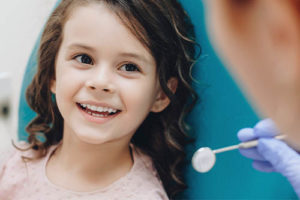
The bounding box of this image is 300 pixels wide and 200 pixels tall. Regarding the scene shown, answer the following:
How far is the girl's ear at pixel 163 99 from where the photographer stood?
101cm

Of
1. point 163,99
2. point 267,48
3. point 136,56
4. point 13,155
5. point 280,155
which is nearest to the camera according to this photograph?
point 267,48

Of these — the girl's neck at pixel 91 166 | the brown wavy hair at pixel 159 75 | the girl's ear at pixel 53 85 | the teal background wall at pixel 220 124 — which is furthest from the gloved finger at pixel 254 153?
the girl's ear at pixel 53 85

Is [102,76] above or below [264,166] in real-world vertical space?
above

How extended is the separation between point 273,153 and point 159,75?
1.02 ft

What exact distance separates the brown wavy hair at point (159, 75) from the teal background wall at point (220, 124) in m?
0.03

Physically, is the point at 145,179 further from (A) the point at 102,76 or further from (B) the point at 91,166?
(A) the point at 102,76

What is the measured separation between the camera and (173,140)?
1.08 meters

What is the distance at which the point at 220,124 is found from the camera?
1.04 metres

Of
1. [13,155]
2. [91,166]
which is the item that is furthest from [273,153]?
[13,155]

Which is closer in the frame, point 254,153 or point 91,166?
point 254,153

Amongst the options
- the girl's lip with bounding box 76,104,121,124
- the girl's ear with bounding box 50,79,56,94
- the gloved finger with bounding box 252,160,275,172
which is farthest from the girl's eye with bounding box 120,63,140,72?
the gloved finger with bounding box 252,160,275,172

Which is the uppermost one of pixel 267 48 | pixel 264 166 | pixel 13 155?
pixel 267 48

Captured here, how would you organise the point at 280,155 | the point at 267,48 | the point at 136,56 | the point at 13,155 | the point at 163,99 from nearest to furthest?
the point at 267,48, the point at 280,155, the point at 136,56, the point at 163,99, the point at 13,155

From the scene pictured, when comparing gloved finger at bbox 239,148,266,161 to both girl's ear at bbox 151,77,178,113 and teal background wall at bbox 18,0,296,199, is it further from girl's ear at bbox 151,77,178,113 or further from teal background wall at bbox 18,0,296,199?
girl's ear at bbox 151,77,178,113
